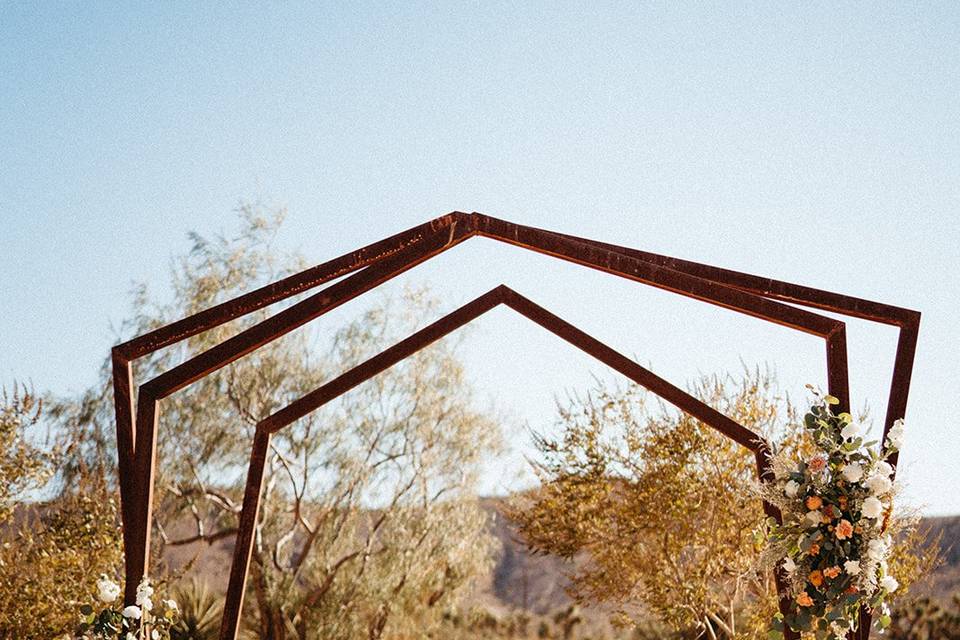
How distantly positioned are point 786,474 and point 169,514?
14.3 metres

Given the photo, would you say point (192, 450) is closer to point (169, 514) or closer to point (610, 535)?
point (169, 514)

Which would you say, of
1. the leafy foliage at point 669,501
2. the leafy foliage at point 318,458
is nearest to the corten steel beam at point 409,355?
the leafy foliage at point 669,501

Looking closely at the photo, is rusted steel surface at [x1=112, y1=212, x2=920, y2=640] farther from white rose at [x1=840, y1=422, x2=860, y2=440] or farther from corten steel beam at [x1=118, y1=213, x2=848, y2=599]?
white rose at [x1=840, y1=422, x2=860, y2=440]

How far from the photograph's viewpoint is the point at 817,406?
4852mm

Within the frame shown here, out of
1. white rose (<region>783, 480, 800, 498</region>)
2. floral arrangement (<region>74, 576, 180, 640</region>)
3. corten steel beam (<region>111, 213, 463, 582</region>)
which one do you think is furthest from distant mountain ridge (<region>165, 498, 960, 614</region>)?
white rose (<region>783, 480, 800, 498</region>)

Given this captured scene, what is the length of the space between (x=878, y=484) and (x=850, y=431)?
293mm

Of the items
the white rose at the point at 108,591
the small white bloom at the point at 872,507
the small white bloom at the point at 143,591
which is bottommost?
the small white bloom at the point at 872,507

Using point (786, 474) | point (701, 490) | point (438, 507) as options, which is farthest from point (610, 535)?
point (786, 474)

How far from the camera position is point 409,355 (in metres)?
6.04

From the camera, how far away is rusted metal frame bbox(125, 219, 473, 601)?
535 centimetres

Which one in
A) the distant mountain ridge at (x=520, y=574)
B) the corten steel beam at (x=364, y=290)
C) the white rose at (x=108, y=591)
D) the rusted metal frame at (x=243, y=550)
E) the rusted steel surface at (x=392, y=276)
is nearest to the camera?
the rusted steel surface at (x=392, y=276)

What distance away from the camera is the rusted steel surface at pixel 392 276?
502 centimetres

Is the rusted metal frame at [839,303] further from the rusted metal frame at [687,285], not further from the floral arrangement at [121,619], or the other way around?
the floral arrangement at [121,619]

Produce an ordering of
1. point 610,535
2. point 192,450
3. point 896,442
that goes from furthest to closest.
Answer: point 192,450 → point 610,535 → point 896,442
